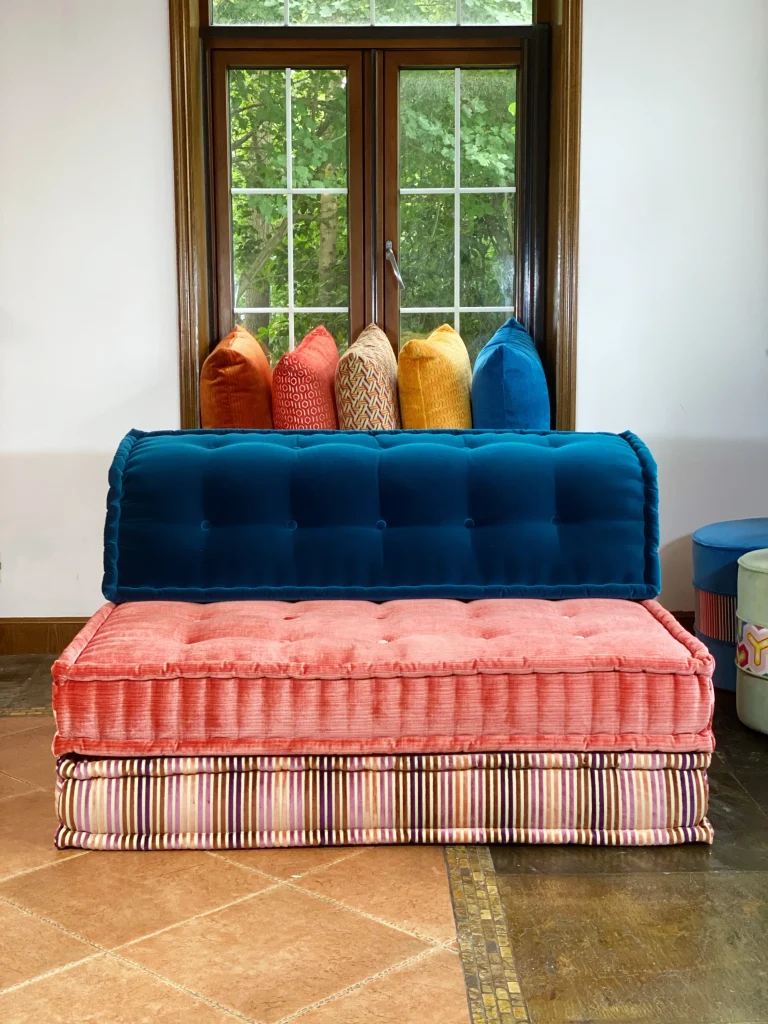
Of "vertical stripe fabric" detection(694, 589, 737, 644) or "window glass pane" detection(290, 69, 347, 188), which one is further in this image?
"window glass pane" detection(290, 69, 347, 188)

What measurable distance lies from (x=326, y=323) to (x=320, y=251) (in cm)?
30

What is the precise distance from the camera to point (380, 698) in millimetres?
2484

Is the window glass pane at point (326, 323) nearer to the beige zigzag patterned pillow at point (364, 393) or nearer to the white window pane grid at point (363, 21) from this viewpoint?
the beige zigzag patterned pillow at point (364, 393)

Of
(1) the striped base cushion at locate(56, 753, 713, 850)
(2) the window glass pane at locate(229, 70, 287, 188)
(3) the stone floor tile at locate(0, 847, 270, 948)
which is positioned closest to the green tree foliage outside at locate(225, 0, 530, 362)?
(2) the window glass pane at locate(229, 70, 287, 188)

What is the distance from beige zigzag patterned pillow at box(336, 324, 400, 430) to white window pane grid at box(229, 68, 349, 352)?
2.60 feet

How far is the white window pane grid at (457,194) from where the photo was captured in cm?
452

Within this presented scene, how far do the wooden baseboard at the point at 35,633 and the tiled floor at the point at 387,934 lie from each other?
1.68 meters

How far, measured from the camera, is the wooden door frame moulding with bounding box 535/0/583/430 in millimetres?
4219

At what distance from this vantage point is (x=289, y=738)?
8.18 feet

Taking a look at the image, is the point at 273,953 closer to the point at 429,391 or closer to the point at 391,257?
the point at 429,391

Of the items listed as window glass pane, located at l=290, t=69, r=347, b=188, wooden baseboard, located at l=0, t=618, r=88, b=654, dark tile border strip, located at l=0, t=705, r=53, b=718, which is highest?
window glass pane, located at l=290, t=69, r=347, b=188

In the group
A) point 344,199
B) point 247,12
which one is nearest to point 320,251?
point 344,199

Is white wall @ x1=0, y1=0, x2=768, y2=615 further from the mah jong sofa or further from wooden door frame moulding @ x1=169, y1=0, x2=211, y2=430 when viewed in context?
the mah jong sofa

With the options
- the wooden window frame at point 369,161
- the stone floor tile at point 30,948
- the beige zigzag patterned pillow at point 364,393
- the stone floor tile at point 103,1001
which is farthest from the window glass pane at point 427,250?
the stone floor tile at point 103,1001
